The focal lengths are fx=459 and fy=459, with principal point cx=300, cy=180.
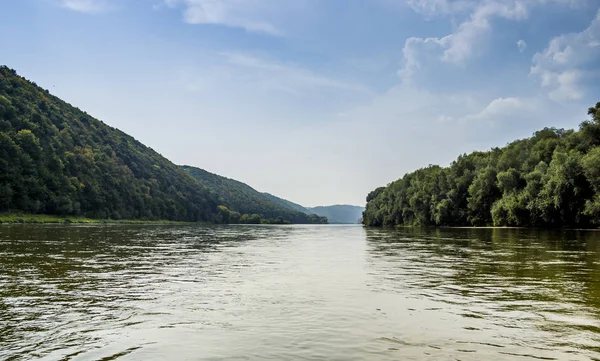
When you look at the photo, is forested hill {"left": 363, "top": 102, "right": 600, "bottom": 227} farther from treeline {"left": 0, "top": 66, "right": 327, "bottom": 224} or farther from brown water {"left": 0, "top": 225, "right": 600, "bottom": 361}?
treeline {"left": 0, "top": 66, "right": 327, "bottom": 224}

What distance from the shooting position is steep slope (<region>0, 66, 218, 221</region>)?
368 feet

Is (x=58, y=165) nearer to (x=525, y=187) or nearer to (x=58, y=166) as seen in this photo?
(x=58, y=166)

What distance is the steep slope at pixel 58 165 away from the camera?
11219 centimetres

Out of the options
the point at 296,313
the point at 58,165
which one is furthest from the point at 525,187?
the point at 58,165

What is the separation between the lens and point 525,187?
91000 millimetres

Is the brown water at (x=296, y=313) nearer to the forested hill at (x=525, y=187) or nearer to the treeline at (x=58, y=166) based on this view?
the forested hill at (x=525, y=187)

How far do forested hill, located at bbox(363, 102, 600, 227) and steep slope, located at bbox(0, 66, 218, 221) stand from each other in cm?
10123

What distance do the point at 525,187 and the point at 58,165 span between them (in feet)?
393

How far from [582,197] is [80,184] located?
424 ft

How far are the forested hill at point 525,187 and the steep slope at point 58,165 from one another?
101 m

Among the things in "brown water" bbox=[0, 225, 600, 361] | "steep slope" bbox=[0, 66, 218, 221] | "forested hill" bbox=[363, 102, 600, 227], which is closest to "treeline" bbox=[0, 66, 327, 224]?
"steep slope" bbox=[0, 66, 218, 221]

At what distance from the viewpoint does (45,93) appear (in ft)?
586

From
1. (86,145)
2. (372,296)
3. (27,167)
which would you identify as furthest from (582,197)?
(86,145)

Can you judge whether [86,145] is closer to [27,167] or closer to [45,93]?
[45,93]
